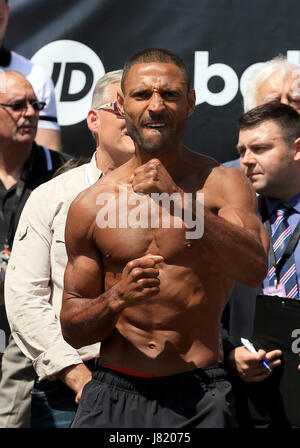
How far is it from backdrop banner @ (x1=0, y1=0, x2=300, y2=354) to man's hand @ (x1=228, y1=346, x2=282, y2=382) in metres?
1.76

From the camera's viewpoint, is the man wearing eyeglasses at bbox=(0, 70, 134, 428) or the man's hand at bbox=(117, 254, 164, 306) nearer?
the man's hand at bbox=(117, 254, 164, 306)

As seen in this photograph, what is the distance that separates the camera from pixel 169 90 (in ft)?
10.4

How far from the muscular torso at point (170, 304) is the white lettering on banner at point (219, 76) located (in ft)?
6.78

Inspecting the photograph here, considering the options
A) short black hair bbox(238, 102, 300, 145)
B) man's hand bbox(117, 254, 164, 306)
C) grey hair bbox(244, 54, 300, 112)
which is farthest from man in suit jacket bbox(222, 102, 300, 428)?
man's hand bbox(117, 254, 164, 306)

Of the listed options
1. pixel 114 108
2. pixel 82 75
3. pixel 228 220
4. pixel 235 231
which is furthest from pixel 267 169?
pixel 82 75

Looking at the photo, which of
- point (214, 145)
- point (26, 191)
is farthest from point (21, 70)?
point (214, 145)

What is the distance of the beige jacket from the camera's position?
3758mm

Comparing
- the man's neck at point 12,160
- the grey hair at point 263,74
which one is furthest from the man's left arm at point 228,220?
the man's neck at point 12,160

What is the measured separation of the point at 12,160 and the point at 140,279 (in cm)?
211

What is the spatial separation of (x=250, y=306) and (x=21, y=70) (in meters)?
2.01

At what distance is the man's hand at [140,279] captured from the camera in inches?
116

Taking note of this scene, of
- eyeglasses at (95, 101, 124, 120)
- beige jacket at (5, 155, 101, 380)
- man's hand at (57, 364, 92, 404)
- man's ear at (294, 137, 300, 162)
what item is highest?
eyeglasses at (95, 101, 124, 120)

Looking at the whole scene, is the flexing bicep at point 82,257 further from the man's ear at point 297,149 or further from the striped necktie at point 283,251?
the man's ear at point 297,149

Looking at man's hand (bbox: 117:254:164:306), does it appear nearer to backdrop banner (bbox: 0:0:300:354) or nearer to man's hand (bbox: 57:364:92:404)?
man's hand (bbox: 57:364:92:404)
